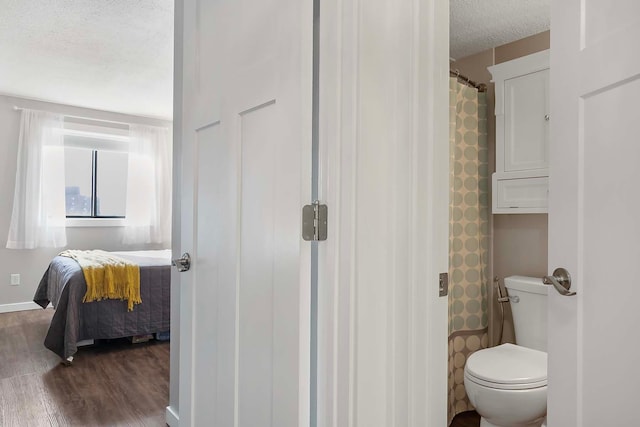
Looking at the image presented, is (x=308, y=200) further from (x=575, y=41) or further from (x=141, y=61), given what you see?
(x=141, y=61)

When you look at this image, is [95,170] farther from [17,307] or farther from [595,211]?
[595,211]

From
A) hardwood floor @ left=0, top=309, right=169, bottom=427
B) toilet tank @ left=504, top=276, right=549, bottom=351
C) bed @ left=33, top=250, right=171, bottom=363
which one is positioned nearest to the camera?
hardwood floor @ left=0, top=309, right=169, bottom=427

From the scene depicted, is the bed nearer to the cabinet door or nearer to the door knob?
the cabinet door

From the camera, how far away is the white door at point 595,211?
0.79m

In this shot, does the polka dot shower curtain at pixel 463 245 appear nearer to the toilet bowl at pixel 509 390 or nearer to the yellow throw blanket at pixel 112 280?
the toilet bowl at pixel 509 390

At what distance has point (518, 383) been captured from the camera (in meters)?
1.82

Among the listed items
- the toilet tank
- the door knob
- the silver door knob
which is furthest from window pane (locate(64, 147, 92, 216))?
the door knob

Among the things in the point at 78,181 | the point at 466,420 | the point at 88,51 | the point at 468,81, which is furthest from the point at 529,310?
the point at 78,181

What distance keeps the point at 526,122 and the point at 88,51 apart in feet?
10.8

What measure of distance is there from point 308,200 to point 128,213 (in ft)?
16.8

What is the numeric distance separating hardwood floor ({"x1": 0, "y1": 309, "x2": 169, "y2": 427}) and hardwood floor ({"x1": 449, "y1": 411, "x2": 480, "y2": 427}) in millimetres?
1602

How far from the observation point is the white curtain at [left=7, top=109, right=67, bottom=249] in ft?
15.6

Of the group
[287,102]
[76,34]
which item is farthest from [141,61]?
[287,102]

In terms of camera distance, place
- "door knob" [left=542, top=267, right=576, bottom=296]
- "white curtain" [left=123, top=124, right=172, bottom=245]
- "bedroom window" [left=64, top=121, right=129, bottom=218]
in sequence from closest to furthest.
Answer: "door knob" [left=542, top=267, right=576, bottom=296], "bedroom window" [left=64, top=121, right=129, bottom=218], "white curtain" [left=123, top=124, right=172, bottom=245]
